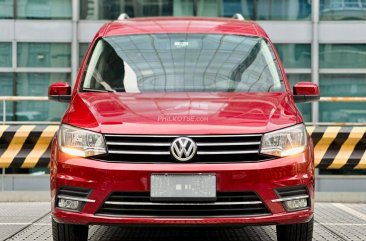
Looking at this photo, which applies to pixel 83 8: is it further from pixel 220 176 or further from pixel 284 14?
pixel 220 176

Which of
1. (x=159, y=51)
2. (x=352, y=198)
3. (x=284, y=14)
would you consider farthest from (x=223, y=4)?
(x=159, y=51)

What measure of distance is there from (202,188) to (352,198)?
508 centimetres

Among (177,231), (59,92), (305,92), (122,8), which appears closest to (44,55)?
(122,8)

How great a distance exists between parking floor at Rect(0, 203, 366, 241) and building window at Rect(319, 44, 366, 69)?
1251 centimetres

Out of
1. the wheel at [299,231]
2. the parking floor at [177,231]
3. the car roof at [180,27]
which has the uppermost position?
the car roof at [180,27]

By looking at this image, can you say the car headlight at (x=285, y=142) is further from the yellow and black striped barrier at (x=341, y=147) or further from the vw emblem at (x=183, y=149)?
the yellow and black striped barrier at (x=341, y=147)

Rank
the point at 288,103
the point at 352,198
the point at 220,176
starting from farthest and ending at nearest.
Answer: the point at 352,198 < the point at 288,103 < the point at 220,176

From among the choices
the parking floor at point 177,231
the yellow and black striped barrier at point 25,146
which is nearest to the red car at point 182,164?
the parking floor at point 177,231

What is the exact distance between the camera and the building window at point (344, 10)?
65.8ft

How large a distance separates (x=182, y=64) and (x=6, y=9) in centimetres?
1510

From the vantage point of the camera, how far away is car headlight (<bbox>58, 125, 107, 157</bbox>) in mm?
4859

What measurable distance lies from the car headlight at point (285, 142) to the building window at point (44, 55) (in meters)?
15.6

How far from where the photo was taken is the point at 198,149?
4805 mm

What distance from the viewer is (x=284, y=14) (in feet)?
66.7
